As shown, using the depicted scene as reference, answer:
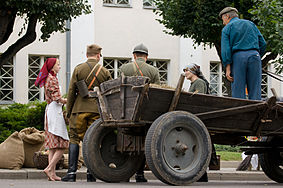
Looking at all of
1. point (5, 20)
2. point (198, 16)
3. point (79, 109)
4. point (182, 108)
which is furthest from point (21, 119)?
point (182, 108)

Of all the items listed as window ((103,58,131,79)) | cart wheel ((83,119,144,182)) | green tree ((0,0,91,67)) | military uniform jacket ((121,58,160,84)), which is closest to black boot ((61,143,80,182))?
cart wheel ((83,119,144,182))

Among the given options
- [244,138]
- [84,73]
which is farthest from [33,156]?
[244,138]

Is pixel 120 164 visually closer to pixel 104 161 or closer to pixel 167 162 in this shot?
pixel 104 161

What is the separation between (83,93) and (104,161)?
1.37 m

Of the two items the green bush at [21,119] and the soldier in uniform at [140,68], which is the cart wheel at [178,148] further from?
the green bush at [21,119]

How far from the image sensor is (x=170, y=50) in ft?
76.1

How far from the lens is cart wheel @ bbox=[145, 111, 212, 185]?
7.59m

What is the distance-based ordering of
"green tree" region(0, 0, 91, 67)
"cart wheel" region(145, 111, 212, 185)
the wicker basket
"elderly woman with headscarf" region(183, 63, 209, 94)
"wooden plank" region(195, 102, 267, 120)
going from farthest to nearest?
"green tree" region(0, 0, 91, 67), the wicker basket, "elderly woman with headscarf" region(183, 63, 209, 94), "wooden plank" region(195, 102, 267, 120), "cart wheel" region(145, 111, 212, 185)

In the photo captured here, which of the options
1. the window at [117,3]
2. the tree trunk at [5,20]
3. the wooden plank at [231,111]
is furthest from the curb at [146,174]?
the window at [117,3]

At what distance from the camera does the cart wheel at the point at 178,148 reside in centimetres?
759

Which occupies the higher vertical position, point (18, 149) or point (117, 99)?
point (117, 99)

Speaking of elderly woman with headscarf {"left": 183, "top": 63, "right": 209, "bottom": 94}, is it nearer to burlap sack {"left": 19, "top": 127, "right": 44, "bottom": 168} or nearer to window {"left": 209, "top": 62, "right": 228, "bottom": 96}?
burlap sack {"left": 19, "top": 127, "right": 44, "bottom": 168}

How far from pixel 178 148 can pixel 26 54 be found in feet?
47.1

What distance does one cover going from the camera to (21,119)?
1609 centimetres
